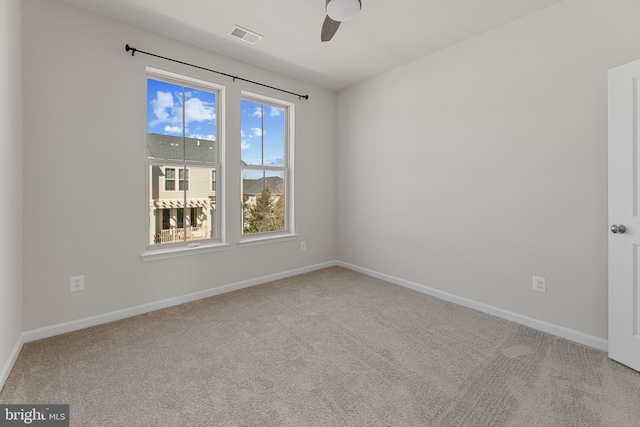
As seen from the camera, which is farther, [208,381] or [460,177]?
[460,177]

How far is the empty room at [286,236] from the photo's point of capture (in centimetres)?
178

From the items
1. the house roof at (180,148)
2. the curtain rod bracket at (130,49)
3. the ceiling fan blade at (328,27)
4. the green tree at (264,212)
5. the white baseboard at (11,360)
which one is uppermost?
the curtain rod bracket at (130,49)

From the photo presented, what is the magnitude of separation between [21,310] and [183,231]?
4.53 ft

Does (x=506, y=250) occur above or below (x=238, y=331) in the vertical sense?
above

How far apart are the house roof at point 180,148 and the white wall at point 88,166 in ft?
0.56

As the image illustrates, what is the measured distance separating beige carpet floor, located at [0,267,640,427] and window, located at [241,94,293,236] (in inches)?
56.2

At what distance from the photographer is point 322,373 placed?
1925 mm

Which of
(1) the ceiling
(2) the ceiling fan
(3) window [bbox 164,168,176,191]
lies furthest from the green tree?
(2) the ceiling fan

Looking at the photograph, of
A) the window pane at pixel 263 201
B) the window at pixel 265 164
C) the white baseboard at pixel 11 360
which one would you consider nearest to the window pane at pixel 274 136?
the window at pixel 265 164

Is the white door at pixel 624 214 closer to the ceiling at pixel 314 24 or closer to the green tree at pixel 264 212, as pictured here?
the ceiling at pixel 314 24

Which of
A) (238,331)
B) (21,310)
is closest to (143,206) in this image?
(21,310)

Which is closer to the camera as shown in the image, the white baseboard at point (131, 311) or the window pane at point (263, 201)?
the white baseboard at point (131, 311)

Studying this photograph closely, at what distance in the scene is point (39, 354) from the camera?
212 centimetres

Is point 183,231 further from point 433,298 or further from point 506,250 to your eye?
point 506,250
